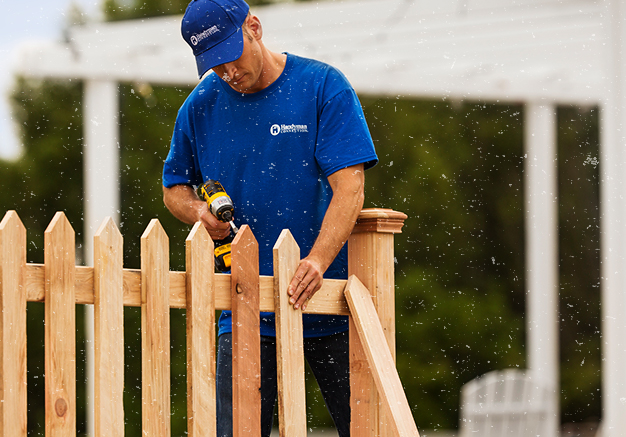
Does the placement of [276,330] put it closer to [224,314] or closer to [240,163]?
[224,314]

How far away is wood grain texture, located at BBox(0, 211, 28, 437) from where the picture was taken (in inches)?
68.6

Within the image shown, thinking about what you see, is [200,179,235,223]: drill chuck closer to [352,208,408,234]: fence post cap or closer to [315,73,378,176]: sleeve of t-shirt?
[315,73,378,176]: sleeve of t-shirt

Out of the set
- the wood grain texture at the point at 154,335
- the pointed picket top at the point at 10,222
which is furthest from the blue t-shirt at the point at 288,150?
the pointed picket top at the point at 10,222

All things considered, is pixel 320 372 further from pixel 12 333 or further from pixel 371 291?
pixel 12 333

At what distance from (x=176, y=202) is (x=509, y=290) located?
10.3 meters

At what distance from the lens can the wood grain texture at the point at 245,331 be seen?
2.07 metres

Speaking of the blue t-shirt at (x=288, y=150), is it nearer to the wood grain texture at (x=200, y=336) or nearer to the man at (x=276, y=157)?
the man at (x=276, y=157)

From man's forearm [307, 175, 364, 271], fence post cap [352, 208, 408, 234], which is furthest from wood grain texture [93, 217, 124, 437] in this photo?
fence post cap [352, 208, 408, 234]

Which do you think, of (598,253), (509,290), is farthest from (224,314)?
(598,253)

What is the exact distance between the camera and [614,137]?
400 cm

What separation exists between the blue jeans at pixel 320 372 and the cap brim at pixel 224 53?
2.70 feet

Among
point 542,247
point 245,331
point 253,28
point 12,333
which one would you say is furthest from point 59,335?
point 542,247

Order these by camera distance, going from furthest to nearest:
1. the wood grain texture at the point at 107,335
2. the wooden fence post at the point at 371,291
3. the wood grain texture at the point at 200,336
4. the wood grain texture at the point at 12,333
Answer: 1. the wooden fence post at the point at 371,291
2. the wood grain texture at the point at 200,336
3. the wood grain texture at the point at 107,335
4. the wood grain texture at the point at 12,333

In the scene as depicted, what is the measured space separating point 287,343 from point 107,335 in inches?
21.2
